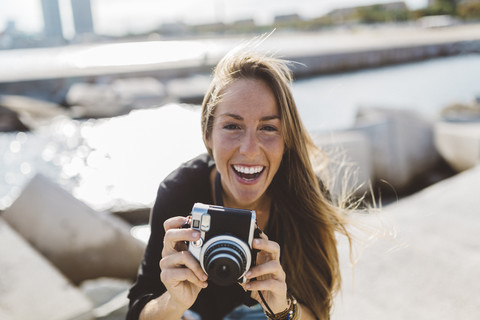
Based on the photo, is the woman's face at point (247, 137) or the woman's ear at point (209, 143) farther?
the woman's ear at point (209, 143)

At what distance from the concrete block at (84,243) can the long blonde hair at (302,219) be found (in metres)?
2.16

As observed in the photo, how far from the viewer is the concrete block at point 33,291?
2.61m

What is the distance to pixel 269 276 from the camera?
1.44 metres

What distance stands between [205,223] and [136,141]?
36.8ft

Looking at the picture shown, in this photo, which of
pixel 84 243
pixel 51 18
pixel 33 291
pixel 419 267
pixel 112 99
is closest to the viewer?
pixel 33 291

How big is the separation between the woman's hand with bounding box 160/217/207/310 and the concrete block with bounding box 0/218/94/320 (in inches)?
53.6

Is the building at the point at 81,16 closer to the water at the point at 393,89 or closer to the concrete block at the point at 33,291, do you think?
the water at the point at 393,89

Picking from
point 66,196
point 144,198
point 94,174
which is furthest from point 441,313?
point 94,174

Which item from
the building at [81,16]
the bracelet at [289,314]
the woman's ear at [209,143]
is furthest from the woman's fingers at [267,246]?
the building at [81,16]

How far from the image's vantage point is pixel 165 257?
1.42 m

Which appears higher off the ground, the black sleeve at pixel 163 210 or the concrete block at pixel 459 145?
the black sleeve at pixel 163 210

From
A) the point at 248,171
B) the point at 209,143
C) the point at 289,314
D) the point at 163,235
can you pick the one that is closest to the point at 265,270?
the point at 289,314

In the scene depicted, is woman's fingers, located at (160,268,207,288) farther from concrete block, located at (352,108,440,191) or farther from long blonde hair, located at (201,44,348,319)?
concrete block, located at (352,108,440,191)

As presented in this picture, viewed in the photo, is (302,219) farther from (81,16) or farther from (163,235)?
(81,16)
